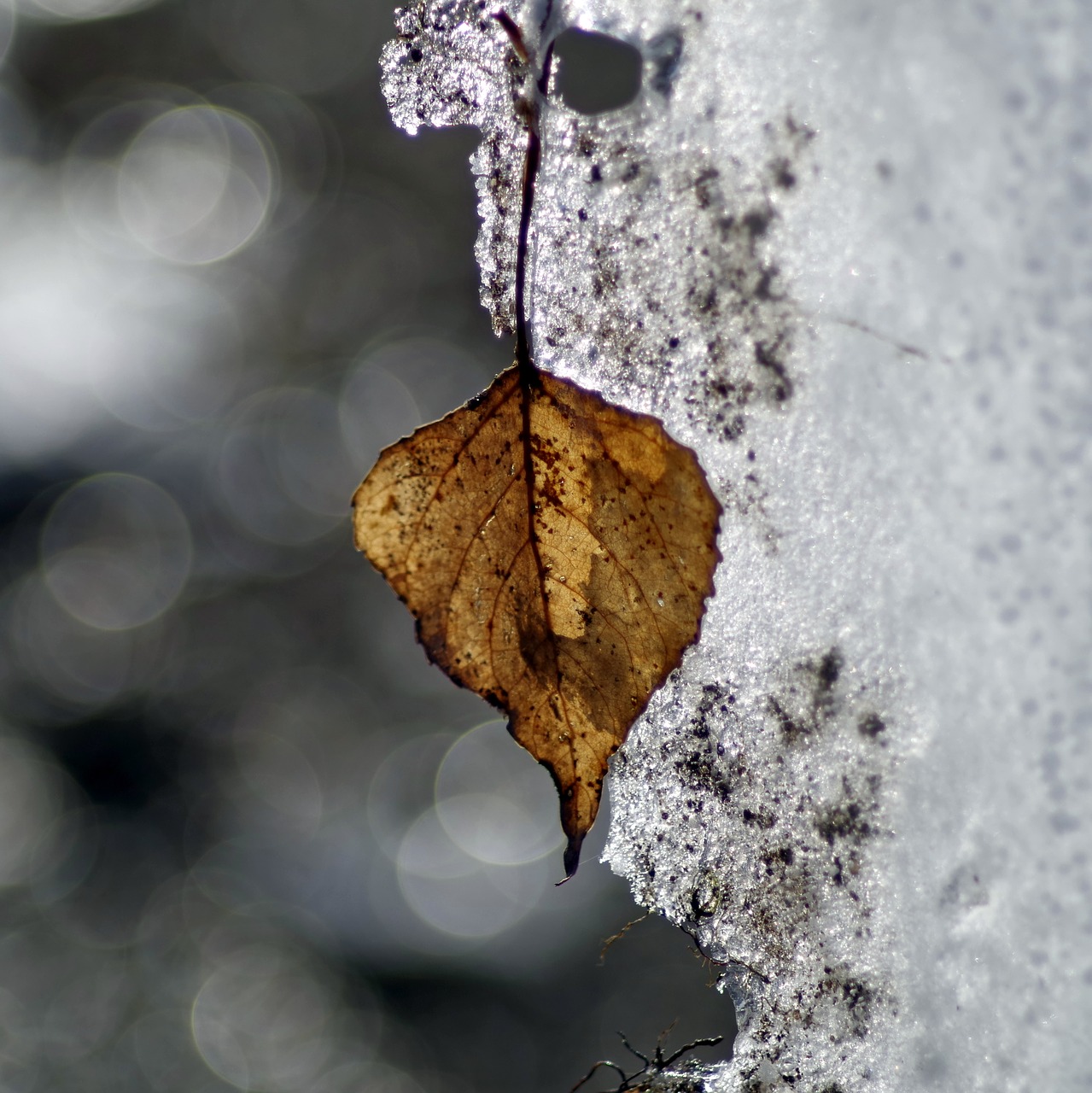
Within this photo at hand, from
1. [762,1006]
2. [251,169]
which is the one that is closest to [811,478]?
[762,1006]

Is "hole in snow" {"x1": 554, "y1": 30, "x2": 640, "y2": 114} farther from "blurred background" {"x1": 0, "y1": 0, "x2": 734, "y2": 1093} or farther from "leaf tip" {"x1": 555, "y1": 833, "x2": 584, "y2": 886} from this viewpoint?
"blurred background" {"x1": 0, "y1": 0, "x2": 734, "y2": 1093}

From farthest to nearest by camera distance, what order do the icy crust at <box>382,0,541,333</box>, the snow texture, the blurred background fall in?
the blurred background
the icy crust at <box>382,0,541,333</box>
the snow texture

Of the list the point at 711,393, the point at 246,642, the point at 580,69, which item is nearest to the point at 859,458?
the point at 711,393

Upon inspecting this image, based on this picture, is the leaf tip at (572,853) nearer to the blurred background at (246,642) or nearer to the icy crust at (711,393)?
the icy crust at (711,393)

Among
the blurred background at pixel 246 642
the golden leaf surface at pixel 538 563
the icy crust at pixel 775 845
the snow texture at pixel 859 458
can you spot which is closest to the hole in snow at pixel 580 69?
the snow texture at pixel 859 458

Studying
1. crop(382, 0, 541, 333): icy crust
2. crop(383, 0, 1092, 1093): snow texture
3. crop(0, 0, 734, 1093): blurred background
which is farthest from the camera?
crop(0, 0, 734, 1093): blurred background

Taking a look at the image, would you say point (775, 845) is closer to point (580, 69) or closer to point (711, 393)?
point (711, 393)

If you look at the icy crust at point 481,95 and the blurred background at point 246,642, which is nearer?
the icy crust at point 481,95

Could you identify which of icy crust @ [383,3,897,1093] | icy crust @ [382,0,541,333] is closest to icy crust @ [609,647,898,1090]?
icy crust @ [383,3,897,1093]
